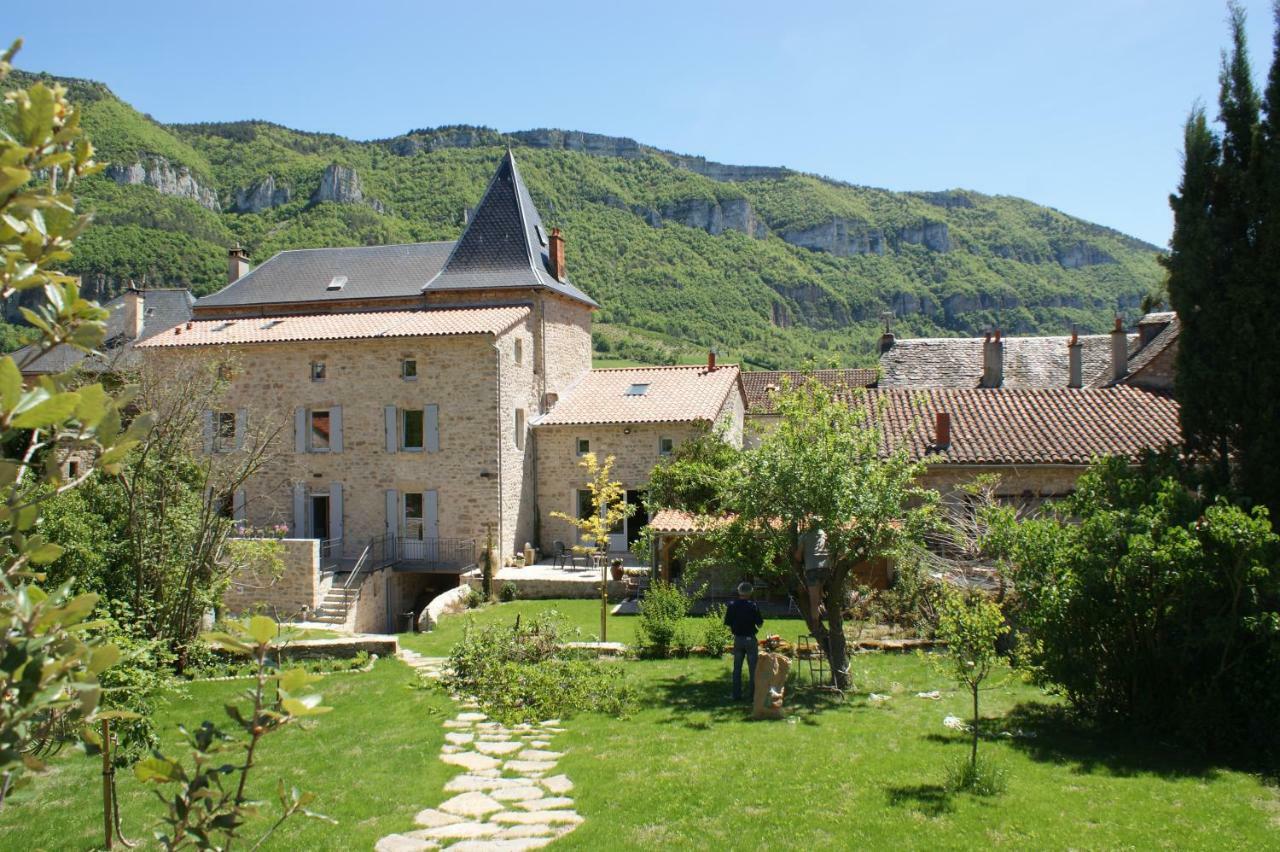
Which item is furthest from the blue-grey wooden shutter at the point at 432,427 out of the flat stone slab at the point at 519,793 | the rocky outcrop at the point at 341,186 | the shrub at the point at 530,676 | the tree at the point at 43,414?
the rocky outcrop at the point at 341,186

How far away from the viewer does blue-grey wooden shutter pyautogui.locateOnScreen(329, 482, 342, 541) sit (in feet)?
80.5

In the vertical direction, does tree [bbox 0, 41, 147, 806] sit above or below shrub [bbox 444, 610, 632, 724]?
above

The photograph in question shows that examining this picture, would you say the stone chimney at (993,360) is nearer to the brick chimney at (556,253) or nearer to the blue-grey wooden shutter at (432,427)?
the brick chimney at (556,253)

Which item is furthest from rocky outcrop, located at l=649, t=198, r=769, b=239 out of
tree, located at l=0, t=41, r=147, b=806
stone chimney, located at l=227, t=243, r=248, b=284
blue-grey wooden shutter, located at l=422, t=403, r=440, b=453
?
tree, located at l=0, t=41, r=147, b=806

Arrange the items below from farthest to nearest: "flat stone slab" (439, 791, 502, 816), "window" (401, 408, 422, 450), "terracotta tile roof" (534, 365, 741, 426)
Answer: "terracotta tile roof" (534, 365, 741, 426)
"window" (401, 408, 422, 450)
"flat stone slab" (439, 791, 502, 816)

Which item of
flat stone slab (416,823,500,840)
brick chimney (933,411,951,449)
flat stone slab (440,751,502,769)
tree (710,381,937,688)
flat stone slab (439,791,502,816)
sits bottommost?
flat stone slab (440,751,502,769)

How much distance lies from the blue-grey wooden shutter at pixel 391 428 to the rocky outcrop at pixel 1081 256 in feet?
362

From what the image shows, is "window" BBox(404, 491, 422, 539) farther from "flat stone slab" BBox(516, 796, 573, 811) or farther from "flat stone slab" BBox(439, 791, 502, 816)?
"flat stone slab" BBox(516, 796, 573, 811)

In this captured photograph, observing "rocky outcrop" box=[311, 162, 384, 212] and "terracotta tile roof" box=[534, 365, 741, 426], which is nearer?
"terracotta tile roof" box=[534, 365, 741, 426]

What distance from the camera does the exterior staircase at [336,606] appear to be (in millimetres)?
20656

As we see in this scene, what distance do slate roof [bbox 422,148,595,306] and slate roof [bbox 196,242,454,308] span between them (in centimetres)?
177

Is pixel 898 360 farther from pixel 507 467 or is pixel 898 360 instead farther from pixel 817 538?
pixel 817 538

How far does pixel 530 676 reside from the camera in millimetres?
11727

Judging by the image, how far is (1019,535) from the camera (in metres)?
10.3
